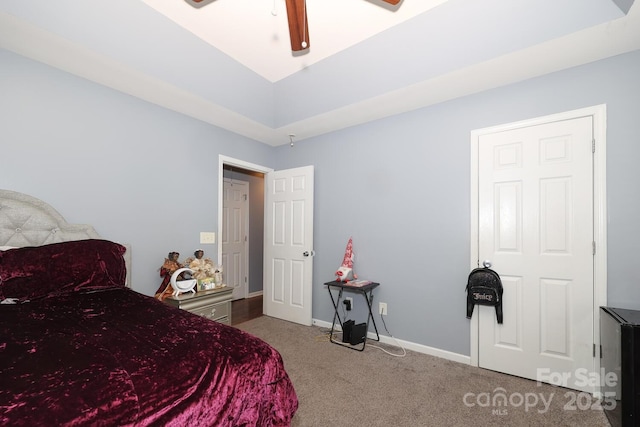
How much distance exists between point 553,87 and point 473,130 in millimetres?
637

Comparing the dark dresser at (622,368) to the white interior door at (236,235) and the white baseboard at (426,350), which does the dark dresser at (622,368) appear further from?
the white interior door at (236,235)

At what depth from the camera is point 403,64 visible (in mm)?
2539

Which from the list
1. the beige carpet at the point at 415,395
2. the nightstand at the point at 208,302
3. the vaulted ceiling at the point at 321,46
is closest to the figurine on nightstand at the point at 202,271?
the nightstand at the point at 208,302

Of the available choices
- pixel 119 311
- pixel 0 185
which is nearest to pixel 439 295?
pixel 119 311

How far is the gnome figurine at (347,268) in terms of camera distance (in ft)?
10.6

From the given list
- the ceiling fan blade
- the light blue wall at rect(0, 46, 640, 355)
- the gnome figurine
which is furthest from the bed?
the gnome figurine

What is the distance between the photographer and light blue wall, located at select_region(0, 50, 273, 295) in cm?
215

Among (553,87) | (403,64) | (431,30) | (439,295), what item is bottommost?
(439,295)

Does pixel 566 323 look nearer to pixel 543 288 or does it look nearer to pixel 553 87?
pixel 543 288

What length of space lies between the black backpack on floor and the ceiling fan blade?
7.60 feet

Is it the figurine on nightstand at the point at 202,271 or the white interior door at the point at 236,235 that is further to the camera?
the white interior door at the point at 236,235

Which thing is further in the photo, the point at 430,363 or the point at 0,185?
the point at 430,363

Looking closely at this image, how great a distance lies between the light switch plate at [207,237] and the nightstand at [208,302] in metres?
0.69

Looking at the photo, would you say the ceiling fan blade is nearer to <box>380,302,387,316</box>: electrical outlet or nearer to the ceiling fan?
the ceiling fan
